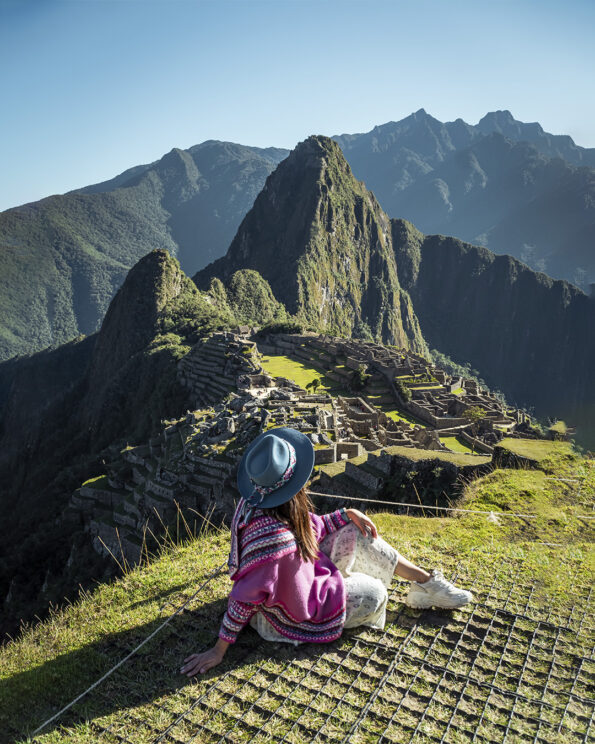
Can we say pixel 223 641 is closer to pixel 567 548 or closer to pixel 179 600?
pixel 179 600

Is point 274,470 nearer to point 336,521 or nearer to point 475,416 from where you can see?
point 336,521

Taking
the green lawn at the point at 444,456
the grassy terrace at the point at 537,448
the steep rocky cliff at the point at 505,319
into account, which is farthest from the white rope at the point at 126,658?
the steep rocky cliff at the point at 505,319

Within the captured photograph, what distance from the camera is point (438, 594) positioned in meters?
3.79

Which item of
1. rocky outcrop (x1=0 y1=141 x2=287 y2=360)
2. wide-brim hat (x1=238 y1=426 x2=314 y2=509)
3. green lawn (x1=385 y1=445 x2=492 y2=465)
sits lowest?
green lawn (x1=385 y1=445 x2=492 y2=465)

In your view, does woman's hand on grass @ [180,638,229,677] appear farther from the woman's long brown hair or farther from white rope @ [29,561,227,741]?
the woman's long brown hair

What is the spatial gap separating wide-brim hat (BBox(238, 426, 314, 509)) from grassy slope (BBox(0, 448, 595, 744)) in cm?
119

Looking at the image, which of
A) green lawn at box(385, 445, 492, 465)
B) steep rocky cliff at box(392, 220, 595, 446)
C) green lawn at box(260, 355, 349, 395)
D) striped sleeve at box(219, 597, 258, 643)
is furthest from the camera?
steep rocky cliff at box(392, 220, 595, 446)

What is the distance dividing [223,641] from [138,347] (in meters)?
60.6

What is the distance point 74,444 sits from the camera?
44.4 metres

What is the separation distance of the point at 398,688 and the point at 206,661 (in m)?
1.23

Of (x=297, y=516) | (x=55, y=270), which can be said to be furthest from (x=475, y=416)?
(x=55, y=270)

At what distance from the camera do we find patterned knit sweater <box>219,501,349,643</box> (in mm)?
3262

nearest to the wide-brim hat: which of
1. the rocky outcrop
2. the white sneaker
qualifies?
the white sneaker

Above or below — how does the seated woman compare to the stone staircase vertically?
above
